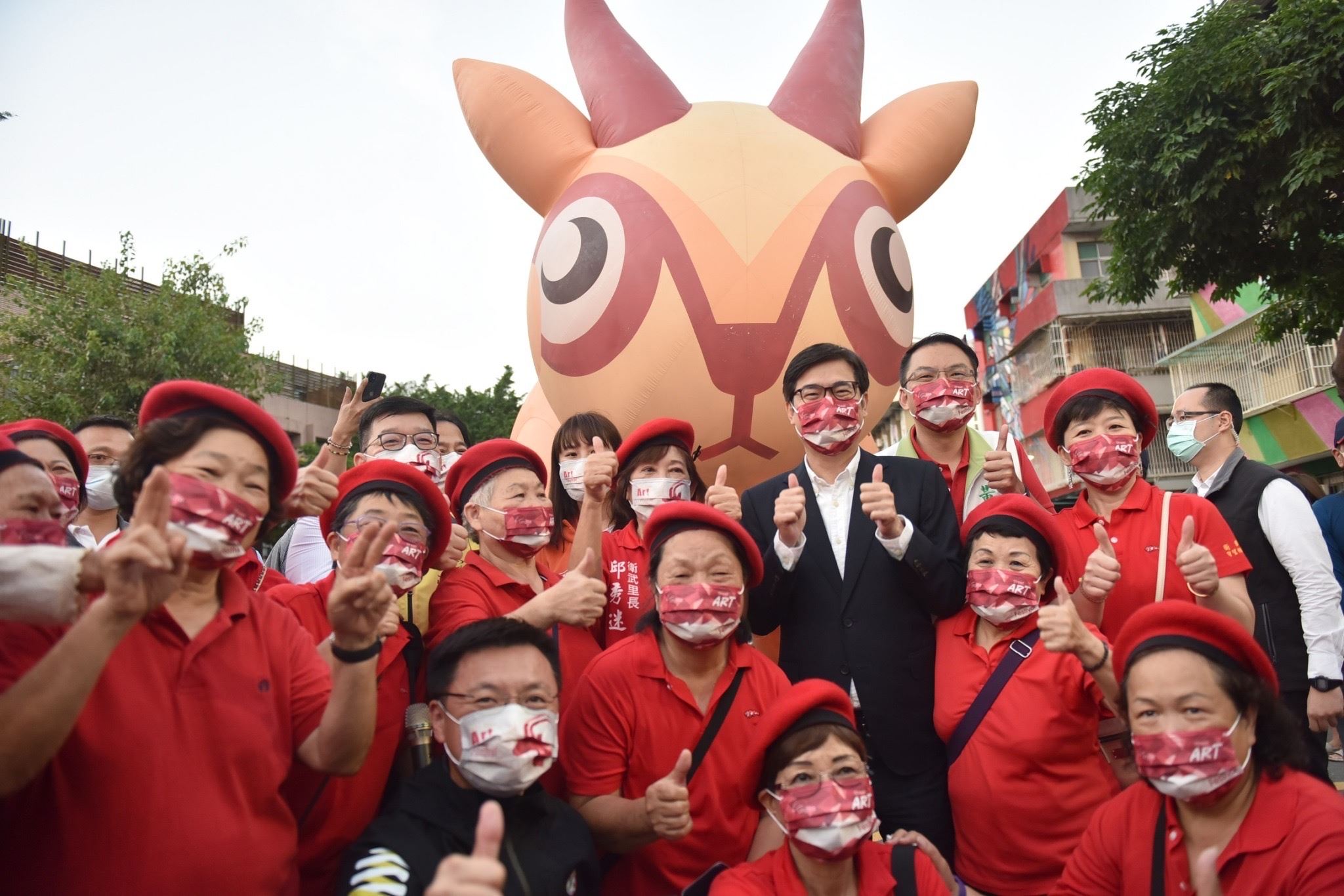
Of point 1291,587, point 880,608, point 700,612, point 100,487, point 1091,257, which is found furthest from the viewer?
point 1091,257

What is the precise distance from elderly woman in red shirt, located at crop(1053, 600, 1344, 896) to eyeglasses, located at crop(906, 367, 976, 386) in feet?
4.58

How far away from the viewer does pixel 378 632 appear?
7.29 ft

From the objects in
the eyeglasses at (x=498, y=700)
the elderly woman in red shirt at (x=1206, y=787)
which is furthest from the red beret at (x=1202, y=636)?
the eyeglasses at (x=498, y=700)

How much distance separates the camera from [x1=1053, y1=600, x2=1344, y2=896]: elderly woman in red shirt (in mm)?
2047

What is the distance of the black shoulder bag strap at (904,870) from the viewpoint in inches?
92.5

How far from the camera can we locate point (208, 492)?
2002 mm

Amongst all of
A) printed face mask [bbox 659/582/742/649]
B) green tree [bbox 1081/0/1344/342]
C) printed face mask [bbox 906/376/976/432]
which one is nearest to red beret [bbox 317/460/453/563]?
printed face mask [bbox 659/582/742/649]

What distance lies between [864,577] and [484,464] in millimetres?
1378

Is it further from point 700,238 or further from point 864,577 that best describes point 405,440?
point 864,577

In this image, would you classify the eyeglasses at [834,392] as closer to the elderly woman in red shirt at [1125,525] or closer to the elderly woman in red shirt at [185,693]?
the elderly woman in red shirt at [1125,525]

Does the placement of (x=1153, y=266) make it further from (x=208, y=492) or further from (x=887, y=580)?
(x=208, y=492)

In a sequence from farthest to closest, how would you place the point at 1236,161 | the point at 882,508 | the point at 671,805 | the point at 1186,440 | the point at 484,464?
the point at 1236,161, the point at 1186,440, the point at 484,464, the point at 882,508, the point at 671,805

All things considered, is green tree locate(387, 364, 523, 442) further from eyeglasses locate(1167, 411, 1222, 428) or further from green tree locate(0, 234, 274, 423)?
eyeglasses locate(1167, 411, 1222, 428)

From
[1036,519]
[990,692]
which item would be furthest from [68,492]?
[1036,519]
